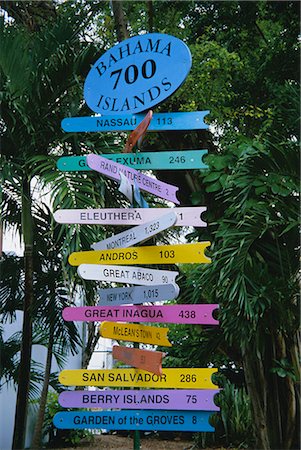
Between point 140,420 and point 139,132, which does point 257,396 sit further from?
point 139,132

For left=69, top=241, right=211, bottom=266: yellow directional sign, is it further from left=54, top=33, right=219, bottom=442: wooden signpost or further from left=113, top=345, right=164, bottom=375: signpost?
left=113, top=345, right=164, bottom=375: signpost

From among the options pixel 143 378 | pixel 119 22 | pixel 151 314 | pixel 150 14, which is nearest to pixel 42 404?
pixel 119 22

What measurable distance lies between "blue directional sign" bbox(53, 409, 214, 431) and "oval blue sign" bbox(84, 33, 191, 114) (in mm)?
1842

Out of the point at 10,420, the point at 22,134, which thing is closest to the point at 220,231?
the point at 22,134

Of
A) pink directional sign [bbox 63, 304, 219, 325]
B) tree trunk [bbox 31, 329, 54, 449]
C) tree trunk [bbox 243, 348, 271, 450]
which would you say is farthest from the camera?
tree trunk [bbox 31, 329, 54, 449]

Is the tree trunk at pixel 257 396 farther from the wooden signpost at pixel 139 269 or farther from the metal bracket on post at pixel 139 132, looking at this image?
the metal bracket on post at pixel 139 132

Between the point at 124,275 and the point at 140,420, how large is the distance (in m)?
0.82

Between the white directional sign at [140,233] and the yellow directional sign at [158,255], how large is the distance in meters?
0.06

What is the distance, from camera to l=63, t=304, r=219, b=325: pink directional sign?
146 inches

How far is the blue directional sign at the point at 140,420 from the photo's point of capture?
366 centimetres

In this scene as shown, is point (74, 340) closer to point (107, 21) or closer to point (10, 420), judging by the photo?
point (10, 420)

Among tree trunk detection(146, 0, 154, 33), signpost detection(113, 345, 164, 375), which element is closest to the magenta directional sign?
signpost detection(113, 345, 164, 375)

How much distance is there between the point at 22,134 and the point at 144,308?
11.1 ft

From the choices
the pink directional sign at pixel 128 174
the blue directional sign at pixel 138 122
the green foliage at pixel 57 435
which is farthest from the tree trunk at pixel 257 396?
the blue directional sign at pixel 138 122
